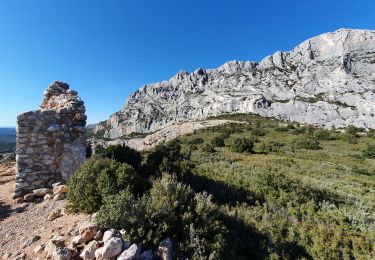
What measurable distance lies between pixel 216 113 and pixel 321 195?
94.1 meters

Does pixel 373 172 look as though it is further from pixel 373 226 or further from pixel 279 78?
pixel 279 78

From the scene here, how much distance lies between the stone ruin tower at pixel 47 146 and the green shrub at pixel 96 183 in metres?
2.83

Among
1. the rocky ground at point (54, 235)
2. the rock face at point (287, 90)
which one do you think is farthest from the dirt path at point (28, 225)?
the rock face at point (287, 90)

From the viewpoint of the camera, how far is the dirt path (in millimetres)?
5504

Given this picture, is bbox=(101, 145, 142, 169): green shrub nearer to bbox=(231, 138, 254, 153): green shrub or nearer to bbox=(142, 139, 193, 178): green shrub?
bbox=(142, 139, 193, 178): green shrub

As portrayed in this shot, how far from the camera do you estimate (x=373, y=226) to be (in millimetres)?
8266

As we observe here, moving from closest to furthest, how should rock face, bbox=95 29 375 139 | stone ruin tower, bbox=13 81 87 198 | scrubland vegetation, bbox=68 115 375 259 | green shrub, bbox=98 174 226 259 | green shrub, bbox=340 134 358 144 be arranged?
1. green shrub, bbox=98 174 226 259
2. scrubland vegetation, bbox=68 115 375 259
3. stone ruin tower, bbox=13 81 87 198
4. green shrub, bbox=340 134 358 144
5. rock face, bbox=95 29 375 139

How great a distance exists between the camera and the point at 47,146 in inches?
384

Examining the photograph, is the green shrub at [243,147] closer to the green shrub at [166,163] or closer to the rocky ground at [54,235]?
the green shrub at [166,163]

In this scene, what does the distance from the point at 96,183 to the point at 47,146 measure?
4323 millimetres

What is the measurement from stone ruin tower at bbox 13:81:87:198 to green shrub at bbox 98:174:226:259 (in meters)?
5.12

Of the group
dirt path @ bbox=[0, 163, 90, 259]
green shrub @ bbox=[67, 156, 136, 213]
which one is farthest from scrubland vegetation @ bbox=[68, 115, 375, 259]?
dirt path @ bbox=[0, 163, 90, 259]

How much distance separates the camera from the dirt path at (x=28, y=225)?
5504 millimetres

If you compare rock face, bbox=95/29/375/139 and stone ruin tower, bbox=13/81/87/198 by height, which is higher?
rock face, bbox=95/29/375/139
